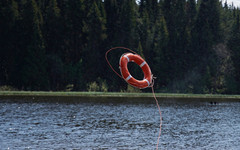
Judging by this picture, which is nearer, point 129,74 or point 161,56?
point 129,74

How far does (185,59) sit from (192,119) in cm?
3854

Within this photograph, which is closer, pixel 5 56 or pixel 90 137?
pixel 90 137

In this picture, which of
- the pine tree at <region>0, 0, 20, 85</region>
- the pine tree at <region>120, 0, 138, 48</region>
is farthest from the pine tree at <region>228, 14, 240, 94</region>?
the pine tree at <region>0, 0, 20, 85</region>

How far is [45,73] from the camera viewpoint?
5484cm

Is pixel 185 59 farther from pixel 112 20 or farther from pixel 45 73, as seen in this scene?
pixel 45 73

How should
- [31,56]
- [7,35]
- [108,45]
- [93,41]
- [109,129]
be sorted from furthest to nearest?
[108,45] < [93,41] < [7,35] < [31,56] < [109,129]

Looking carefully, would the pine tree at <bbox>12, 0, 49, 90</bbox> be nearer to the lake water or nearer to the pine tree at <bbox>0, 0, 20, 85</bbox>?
the pine tree at <bbox>0, 0, 20, 85</bbox>

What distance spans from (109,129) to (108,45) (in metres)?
41.8

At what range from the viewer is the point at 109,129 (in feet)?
76.7

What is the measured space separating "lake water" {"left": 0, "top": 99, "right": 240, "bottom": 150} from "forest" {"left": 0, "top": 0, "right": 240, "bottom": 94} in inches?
910

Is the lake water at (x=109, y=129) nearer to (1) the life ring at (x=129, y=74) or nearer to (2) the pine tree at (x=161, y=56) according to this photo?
(1) the life ring at (x=129, y=74)

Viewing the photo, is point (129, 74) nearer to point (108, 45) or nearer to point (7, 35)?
point (7, 35)

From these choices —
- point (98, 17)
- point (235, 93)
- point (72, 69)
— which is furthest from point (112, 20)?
point (235, 93)

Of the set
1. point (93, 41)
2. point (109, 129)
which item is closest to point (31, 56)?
point (93, 41)
